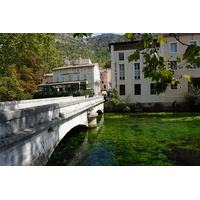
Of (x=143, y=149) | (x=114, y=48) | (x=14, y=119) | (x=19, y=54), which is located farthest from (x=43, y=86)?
(x=14, y=119)

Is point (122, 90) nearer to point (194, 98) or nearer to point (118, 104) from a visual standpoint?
point (118, 104)

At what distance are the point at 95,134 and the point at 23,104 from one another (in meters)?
4.59

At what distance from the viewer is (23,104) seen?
8781 mm

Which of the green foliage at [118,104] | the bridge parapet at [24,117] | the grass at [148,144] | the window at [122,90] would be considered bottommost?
the grass at [148,144]

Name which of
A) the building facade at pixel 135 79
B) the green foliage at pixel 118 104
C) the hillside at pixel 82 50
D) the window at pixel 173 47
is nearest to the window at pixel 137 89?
the building facade at pixel 135 79

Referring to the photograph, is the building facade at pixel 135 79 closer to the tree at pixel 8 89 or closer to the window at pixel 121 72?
the window at pixel 121 72

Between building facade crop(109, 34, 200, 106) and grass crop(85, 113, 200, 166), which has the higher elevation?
building facade crop(109, 34, 200, 106)

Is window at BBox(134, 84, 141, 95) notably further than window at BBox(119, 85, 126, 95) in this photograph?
No

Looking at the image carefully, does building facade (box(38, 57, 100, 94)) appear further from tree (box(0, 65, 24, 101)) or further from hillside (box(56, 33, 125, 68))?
hillside (box(56, 33, 125, 68))

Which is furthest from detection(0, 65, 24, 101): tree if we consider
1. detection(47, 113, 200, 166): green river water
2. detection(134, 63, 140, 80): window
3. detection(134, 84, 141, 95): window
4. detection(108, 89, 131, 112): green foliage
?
detection(134, 63, 140, 80): window

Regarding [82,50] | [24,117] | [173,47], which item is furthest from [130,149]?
[82,50]

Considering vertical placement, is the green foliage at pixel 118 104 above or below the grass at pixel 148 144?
above

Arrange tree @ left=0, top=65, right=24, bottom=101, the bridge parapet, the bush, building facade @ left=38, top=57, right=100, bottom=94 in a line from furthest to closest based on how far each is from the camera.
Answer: building facade @ left=38, top=57, right=100, bottom=94, tree @ left=0, top=65, right=24, bottom=101, the bush, the bridge parapet

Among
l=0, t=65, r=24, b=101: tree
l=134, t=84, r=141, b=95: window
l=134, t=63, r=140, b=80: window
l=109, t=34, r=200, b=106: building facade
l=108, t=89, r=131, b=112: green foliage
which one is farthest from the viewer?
l=134, t=84, r=141, b=95: window
